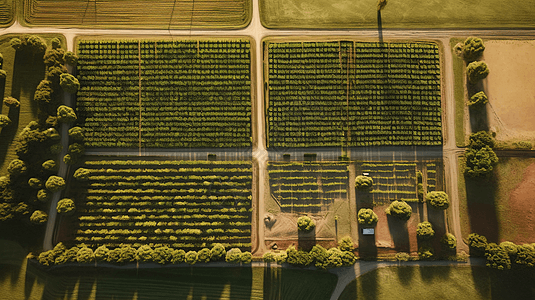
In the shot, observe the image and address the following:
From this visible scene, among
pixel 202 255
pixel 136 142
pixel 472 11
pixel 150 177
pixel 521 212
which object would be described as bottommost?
pixel 202 255

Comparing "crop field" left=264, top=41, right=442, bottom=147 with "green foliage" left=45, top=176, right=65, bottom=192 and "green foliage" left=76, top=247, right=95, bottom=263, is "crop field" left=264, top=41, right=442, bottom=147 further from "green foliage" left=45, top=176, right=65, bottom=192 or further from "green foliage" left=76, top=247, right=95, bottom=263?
"green foliage" left=45, top=176, right=65, bottom=192

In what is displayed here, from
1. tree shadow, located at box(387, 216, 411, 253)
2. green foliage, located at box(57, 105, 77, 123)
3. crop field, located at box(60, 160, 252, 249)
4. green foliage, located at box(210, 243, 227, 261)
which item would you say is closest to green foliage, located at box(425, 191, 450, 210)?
tree shadow, located at box(387, 216, 411, 253)

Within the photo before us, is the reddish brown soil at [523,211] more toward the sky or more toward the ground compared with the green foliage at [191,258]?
more toward the sky

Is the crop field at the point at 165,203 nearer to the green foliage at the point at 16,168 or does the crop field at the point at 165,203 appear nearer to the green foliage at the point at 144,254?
the green foliage at the point at 144,254

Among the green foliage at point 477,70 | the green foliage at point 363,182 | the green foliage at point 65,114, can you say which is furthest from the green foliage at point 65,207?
the green foliage at point 477,70

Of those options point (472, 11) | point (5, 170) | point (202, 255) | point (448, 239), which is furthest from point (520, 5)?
point (5, 170)

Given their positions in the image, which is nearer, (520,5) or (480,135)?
(480,135)

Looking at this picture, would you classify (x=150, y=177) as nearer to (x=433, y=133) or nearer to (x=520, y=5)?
(x=433, y=133)
